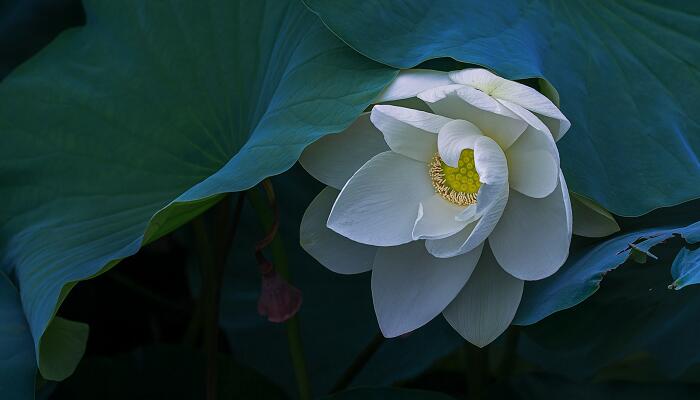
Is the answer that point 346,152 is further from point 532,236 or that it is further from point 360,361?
point 360,361

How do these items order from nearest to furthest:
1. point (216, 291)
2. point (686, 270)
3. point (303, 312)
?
point (686, 270) < point (216, 291) < point (303, 312)

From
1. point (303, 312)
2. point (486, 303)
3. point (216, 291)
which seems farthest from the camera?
point (303, 312)

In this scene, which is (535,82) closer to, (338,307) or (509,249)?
(509,249)

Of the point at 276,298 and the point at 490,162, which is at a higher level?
the point at 490,162

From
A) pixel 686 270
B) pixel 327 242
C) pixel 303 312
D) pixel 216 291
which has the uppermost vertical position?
pixel 686 270

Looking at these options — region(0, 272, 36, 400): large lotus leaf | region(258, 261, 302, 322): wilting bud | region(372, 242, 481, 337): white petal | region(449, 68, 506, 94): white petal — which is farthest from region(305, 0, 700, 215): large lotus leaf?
region(0, 272, 36, 400): large lotus leaf

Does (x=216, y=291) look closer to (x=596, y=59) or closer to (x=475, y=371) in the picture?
(x=475, y=371)

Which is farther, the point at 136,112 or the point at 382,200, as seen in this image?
the point at 136,112

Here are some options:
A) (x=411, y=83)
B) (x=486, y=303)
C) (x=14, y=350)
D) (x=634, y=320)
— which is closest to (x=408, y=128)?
(x=411, y=83)
